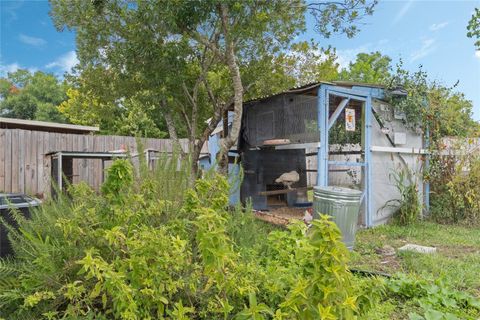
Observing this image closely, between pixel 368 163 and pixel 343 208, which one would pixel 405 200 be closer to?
pixel 368 163

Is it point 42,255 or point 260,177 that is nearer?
point 42,255

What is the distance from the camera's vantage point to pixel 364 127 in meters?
5.61

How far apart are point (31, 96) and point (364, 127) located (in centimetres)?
1759

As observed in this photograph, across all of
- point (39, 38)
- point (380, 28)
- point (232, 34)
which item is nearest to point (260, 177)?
point (232, 34)

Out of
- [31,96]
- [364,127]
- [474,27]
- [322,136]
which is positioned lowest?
[322,136]

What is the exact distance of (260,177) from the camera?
6.71 meters

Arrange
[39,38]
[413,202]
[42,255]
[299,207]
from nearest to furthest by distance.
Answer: [42,255], [39,38], [413,202], [299,207]

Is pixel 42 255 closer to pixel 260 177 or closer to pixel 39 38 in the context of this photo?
pixel 39 38

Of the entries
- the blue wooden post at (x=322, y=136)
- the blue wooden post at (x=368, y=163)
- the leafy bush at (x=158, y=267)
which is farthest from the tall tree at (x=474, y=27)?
the leafy bush at (x=158, y=267)

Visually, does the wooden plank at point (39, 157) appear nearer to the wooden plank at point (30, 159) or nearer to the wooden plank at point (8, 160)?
the wooden plank at point (30, 159)

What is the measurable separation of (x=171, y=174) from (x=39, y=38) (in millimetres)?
3557

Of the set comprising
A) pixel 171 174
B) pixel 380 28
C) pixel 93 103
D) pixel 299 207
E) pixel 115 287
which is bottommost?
pixel 299 207

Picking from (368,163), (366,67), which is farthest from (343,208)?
(366,67)

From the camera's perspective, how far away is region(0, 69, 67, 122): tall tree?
16.7 m
